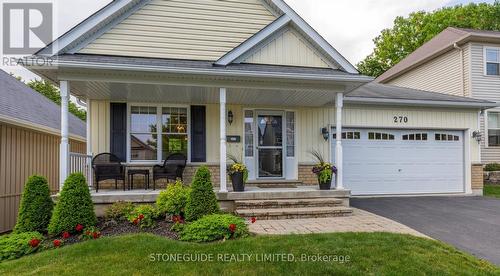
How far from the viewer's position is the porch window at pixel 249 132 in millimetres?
8922

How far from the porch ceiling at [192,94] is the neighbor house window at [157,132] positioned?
1.02ft

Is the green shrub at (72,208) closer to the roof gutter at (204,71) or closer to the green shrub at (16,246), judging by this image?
the green shrub at (16,246)

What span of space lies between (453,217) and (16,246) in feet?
27.0

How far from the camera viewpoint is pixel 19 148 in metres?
8.16

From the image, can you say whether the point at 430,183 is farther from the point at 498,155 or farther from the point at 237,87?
the point at 237,87

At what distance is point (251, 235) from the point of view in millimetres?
5066

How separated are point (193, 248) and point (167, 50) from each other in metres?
5.28

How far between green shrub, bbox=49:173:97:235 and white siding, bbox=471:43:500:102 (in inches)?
576

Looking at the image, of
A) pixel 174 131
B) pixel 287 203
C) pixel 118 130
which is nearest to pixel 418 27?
pixel 174 131

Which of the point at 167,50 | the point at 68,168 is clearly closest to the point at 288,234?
the point at 68,168

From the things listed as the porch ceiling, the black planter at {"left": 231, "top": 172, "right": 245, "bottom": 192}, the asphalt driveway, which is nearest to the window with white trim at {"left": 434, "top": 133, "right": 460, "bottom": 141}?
the asphalt driveway

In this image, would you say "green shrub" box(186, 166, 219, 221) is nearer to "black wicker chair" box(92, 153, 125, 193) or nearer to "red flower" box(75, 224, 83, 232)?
"red flower" box(75, 224, 83, 232)

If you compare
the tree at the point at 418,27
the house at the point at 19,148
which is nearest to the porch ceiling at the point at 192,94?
the house at the point at 19,148

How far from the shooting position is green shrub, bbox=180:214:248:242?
4.90 m
